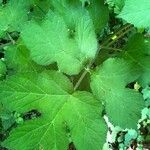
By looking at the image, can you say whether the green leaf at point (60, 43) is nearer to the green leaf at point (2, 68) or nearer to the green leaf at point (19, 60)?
the green leaf at point (19, 60)

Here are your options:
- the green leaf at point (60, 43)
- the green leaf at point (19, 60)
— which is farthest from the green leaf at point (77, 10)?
the green leaf at point (19, 60)

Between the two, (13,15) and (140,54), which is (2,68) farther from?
(140,54)

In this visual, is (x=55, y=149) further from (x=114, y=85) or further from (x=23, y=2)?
(x=23, y=2)

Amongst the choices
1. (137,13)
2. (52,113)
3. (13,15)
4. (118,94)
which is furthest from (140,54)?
(13,15)

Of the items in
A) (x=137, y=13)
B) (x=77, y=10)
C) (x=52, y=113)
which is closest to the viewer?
(x=137, y=13)

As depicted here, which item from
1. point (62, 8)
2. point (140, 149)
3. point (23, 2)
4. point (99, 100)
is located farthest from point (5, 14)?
point (140, 149)

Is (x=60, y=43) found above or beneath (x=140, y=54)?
above

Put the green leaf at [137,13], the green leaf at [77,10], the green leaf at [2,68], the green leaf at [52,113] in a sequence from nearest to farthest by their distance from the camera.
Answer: the green leaf at [137,13] → the green leaf at [52,113] → the green leaf at [77,10] → the green leaf at [2,68]
